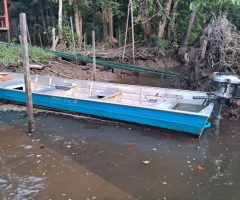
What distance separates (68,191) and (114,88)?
14.5 ft

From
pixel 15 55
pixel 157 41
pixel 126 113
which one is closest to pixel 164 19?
pixel 157 41

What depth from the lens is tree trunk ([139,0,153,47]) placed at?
15.1 m

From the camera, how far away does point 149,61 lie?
16234mm

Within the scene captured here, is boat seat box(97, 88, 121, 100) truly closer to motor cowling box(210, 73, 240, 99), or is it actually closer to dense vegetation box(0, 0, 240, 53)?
motor cowling box(210, 73, 240, 99)

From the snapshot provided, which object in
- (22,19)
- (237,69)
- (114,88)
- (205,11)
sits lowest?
Result: (114,88)

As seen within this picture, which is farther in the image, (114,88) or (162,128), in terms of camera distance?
(114,88)

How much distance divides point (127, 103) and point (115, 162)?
91.2 inches

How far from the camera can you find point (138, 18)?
1480cm

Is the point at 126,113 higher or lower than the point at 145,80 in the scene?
higher

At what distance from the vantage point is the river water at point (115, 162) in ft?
11.8

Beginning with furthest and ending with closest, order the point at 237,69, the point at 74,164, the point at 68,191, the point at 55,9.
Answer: the point at 55,9
the point at 237,69
the point at 74,164
the point at 68,191

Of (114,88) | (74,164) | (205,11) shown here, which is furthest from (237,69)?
(205,11)

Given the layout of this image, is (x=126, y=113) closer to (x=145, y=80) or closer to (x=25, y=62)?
(x=25, y=62)

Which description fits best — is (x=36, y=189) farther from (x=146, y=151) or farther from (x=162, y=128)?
(x=162, y=128)
